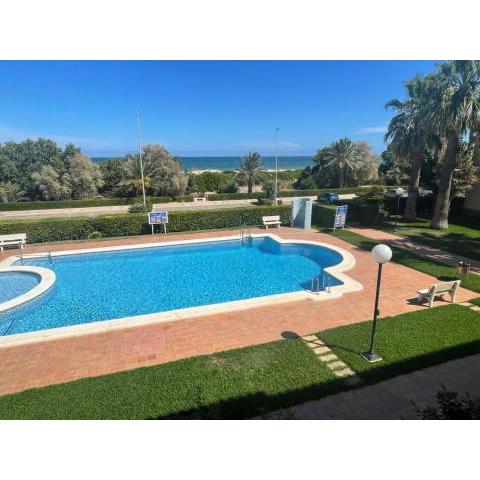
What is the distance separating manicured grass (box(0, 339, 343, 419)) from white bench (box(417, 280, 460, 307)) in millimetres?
5412

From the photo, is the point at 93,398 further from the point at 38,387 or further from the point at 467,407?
the point at 467,407

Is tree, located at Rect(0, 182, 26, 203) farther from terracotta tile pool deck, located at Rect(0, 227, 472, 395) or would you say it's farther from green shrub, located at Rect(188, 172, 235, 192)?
terracotta tile pool deck, located at Rect(0, 227, 472, 395)

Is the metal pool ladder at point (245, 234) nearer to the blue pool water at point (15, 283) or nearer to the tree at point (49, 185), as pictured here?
the blue pool water at point (15, 283)

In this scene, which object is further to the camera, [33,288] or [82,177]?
[82,177]

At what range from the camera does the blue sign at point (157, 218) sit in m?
19.9

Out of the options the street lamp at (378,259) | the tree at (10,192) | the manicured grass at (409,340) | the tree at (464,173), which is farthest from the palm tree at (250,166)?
the street lamp at (378,259)

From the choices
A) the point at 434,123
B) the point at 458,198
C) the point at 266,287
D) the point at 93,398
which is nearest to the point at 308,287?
the point at 266,287

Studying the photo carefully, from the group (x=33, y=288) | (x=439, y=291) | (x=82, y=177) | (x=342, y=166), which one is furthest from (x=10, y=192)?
(x=439, y=291)

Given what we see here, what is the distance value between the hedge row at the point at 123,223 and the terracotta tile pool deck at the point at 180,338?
11.8 m

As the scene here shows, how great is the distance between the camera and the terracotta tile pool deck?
7562mm

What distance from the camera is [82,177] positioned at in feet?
119

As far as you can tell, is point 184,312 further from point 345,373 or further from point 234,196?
point 234,196

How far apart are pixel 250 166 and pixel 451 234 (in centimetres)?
2628

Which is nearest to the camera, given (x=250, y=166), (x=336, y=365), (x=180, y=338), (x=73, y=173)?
(x=336, y=365)
